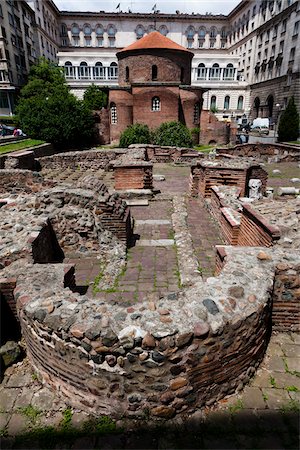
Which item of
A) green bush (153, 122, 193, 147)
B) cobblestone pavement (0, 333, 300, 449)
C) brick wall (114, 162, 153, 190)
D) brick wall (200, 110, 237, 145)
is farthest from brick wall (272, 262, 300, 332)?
brick wall (200, 110, 237, 145)

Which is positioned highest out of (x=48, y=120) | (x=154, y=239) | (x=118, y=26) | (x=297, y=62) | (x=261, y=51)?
(x=118, y=26)

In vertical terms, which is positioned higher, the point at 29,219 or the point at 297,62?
the point at 297,62

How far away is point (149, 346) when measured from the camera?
2.36 metres

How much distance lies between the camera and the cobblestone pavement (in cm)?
243

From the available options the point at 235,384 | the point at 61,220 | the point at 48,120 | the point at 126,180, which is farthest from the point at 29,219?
the point at 48,120

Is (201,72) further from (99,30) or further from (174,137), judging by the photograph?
(174,137)

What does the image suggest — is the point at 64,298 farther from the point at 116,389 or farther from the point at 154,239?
the point at 154,239

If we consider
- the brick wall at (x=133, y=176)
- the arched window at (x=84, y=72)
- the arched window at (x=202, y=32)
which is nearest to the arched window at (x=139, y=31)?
the arched window at (x=202, y=32)

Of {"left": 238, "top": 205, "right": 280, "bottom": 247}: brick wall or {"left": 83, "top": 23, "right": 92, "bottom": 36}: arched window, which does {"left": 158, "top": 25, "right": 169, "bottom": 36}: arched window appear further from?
{"left": 238, "top": 205, "right": 280, "bottom": 247}: brick wall

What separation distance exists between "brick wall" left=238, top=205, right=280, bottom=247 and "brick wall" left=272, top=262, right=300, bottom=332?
1.04m

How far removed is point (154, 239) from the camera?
256 inches

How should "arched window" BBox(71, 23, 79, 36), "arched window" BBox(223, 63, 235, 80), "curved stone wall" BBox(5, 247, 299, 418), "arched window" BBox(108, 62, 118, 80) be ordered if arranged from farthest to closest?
"arched window" BBox(71, 23, 79, 36), "arched window" BBox(223, 63, 235, 80), "arched window" BBox(108, 62, 118, 80), "curved stone wall" BBox(5, 247, 299, 418)

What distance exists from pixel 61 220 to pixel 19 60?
4144 cm

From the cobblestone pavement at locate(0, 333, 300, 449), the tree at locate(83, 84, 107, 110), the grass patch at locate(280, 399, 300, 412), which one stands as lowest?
the cobblestone pavement at locate(0, 333, 300, 449)
